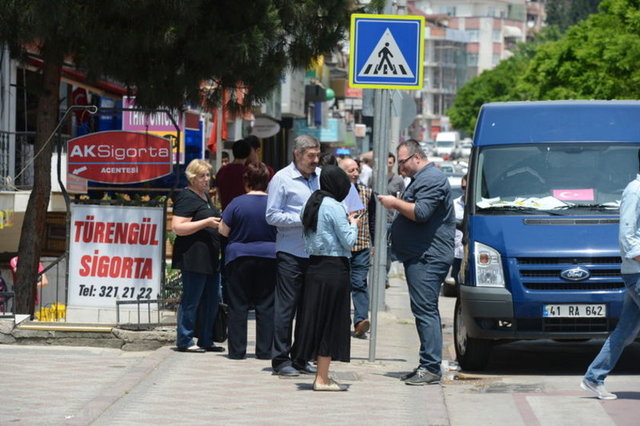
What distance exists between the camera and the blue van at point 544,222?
11.0 m

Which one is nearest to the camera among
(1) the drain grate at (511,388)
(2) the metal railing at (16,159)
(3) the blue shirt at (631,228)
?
(3) the blue shirt at (631,228)

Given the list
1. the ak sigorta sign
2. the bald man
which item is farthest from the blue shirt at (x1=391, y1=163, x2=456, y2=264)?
the bald man

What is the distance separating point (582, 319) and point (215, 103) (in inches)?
177

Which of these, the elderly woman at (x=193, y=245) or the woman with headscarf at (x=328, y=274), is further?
the elderly woman at (x=193, y=245)

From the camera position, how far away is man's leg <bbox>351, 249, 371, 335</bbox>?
1355 cm

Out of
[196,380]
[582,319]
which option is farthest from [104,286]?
[582,319]

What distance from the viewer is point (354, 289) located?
13625 mm

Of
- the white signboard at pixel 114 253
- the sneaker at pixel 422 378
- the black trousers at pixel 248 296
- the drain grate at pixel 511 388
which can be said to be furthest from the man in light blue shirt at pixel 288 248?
the white signboard at pixel 114 253

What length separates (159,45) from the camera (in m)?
12.4

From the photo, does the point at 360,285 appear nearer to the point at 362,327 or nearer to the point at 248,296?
the point at 362,327

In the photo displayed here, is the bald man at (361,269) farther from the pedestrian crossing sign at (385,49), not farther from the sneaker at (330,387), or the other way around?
the sneaker at (330,387)

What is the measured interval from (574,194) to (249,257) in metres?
2.82

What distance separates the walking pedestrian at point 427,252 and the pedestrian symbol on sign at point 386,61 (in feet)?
3.67

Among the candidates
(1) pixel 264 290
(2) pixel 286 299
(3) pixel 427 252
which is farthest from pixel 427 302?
(1) pixel 264 290
